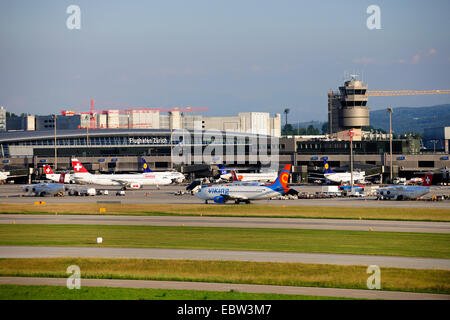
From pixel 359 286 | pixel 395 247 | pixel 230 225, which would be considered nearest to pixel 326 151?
pixel 230 225

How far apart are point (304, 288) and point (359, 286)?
141 inches

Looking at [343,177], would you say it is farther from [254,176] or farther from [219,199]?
[219,199]

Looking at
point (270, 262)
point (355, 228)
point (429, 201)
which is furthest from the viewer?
point (429, 201)

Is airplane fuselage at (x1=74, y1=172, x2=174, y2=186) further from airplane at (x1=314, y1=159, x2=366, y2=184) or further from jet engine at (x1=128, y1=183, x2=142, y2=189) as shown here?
airplane at (x1=314, y1=159, x2=366, y2=184)

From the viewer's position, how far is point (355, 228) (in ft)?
217

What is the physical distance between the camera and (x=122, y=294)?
114 ft

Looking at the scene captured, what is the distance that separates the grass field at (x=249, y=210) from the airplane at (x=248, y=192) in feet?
7.11

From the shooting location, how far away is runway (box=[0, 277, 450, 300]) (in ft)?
113

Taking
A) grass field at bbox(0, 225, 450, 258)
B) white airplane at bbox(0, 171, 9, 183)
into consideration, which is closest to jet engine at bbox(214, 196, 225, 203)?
grass field at bbox(0, 225, 450, 258)

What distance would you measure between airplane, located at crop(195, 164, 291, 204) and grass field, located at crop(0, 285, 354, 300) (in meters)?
→ 60.7

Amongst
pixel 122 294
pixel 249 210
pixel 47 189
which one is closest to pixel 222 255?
pixel 122 294

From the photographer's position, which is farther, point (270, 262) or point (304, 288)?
point (270, 262)

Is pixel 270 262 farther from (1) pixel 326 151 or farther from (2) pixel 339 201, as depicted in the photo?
(1) pixel 326 151
